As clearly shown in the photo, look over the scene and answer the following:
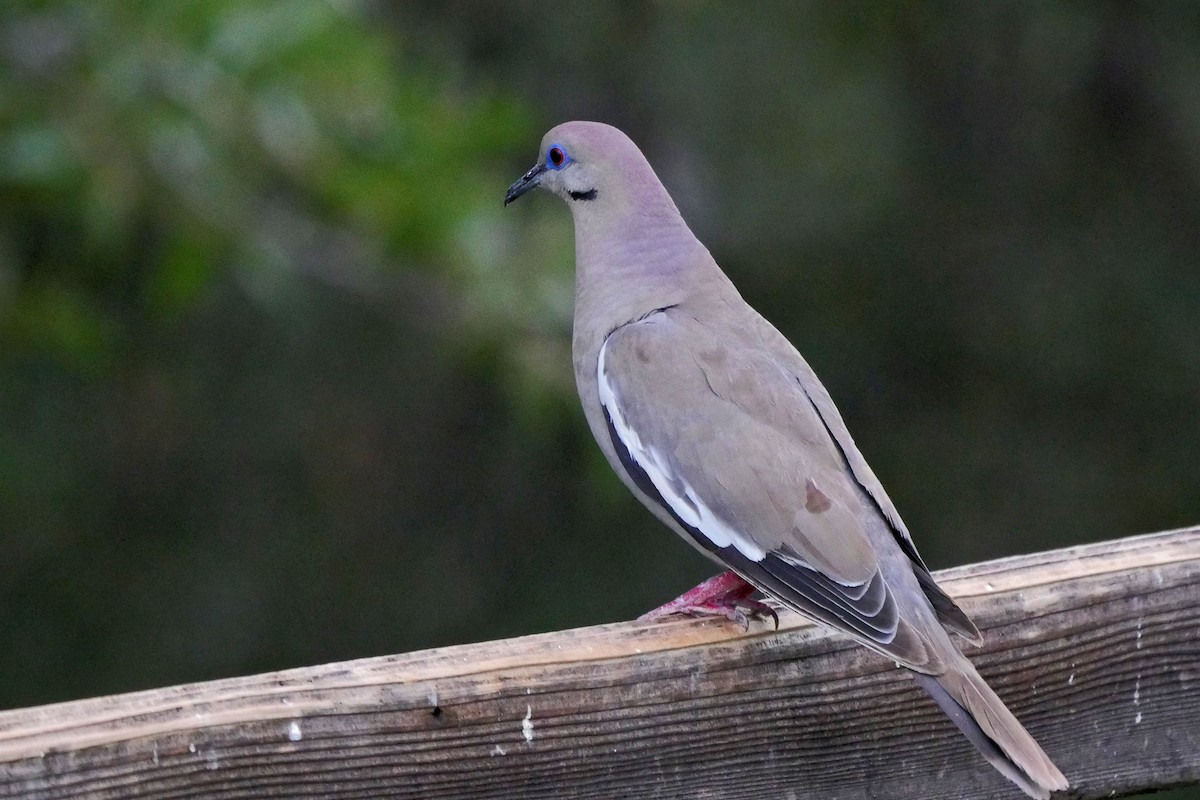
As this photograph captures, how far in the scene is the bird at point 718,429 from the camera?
88.7 inches

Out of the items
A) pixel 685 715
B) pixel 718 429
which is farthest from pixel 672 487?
pixel 685 715

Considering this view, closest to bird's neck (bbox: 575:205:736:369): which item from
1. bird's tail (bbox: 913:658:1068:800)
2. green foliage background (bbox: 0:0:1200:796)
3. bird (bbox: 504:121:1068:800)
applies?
bird (bbox: 504:121:1068:800)

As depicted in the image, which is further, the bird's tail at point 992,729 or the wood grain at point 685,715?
the bird's tail at point 992,729

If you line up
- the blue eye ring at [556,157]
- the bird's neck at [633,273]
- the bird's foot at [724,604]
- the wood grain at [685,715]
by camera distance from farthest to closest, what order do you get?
the blue eye ring at [556,157], the bird's neck at [633,273], the bird's foot at [724,604], the wood grain at [685,715]

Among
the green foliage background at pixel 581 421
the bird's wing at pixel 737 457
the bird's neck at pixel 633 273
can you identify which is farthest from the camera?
the green foliage background at pixel 581 421

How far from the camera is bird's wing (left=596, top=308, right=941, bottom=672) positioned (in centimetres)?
236

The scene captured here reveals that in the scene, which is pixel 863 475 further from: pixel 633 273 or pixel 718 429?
pixel 633 273

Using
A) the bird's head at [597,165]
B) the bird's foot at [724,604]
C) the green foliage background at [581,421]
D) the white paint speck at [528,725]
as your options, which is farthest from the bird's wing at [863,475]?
the green foliage background at [581,421]

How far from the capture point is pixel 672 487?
260 cm

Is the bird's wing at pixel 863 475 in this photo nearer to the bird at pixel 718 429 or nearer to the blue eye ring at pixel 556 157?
the bird at pixel 718 429

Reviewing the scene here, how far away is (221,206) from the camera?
338 cm

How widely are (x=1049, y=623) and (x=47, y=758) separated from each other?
127 centimetres

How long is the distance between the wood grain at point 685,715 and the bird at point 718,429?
0.28ft

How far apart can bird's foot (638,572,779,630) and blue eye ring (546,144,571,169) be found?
88 cm
